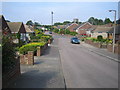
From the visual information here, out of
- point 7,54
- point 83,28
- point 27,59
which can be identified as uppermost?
point 83,28

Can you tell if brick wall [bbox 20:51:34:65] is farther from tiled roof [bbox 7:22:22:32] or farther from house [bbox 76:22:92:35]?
house [bbox 76:22:92:35]

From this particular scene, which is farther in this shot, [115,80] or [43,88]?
[115,80]

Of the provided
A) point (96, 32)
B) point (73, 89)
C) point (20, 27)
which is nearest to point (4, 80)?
point (73, 89)

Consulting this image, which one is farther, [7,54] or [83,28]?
[83,28]

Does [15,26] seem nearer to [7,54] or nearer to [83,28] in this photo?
[7,54]

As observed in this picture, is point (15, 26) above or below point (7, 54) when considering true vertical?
above

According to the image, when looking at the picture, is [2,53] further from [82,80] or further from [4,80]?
[82,80]

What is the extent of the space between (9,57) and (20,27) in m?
30.8

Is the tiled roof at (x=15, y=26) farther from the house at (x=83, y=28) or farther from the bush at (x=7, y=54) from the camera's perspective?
the house at (x=83, y=28)

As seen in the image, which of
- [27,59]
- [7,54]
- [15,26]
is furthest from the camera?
[15,26]

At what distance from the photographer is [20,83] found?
24.6 feet

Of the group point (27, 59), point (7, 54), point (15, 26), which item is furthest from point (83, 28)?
point (7, 54)

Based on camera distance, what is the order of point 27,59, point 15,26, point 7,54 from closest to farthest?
point 7,54, point 27,59, point 15,26

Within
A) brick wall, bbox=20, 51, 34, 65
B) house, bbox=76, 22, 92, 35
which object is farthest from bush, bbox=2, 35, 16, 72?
house, bbox=76, 22, 92, 35
